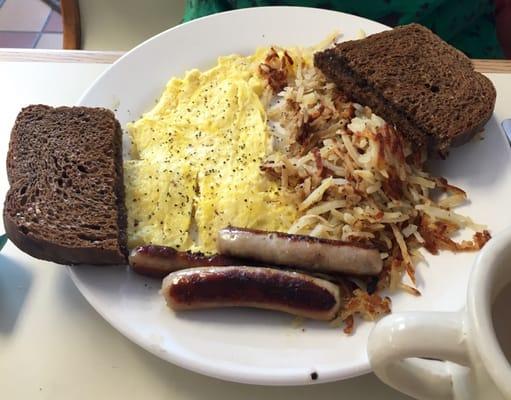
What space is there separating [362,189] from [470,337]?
2.97 feet

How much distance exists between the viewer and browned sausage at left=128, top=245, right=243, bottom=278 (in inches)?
53.7

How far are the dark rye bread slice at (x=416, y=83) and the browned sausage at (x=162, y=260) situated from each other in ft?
2.33

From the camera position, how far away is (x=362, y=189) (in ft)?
5.26

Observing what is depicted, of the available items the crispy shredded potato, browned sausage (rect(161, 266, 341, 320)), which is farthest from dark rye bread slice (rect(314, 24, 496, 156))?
browned sausage (rect(161, 266, 341, 320))

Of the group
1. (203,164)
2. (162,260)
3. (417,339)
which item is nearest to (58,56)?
(203,164)

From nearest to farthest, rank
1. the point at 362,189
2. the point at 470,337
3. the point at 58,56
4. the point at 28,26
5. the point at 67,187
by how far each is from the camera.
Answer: the point at 470,337 < the point at 67,187 < the point at 362,189 < the point at 58,56 < the point at 28,26

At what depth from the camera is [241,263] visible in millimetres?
1405

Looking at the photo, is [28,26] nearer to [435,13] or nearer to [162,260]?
[435,13]

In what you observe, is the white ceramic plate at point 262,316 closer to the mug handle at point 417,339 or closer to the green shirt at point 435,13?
the mug handle at point 417,339

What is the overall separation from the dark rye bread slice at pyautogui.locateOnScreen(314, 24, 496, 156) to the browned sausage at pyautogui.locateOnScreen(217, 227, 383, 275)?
487 millimetres

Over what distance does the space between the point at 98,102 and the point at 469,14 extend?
54.1 inches

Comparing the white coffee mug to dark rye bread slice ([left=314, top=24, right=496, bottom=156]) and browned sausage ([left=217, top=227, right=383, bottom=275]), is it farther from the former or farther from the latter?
dark rye bread slice ([left=314, top=24, right=496, bottom=156])

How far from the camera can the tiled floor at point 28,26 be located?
4230mm

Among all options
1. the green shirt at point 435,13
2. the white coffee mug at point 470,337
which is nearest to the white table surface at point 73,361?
the white coffee mug at point 470,337
